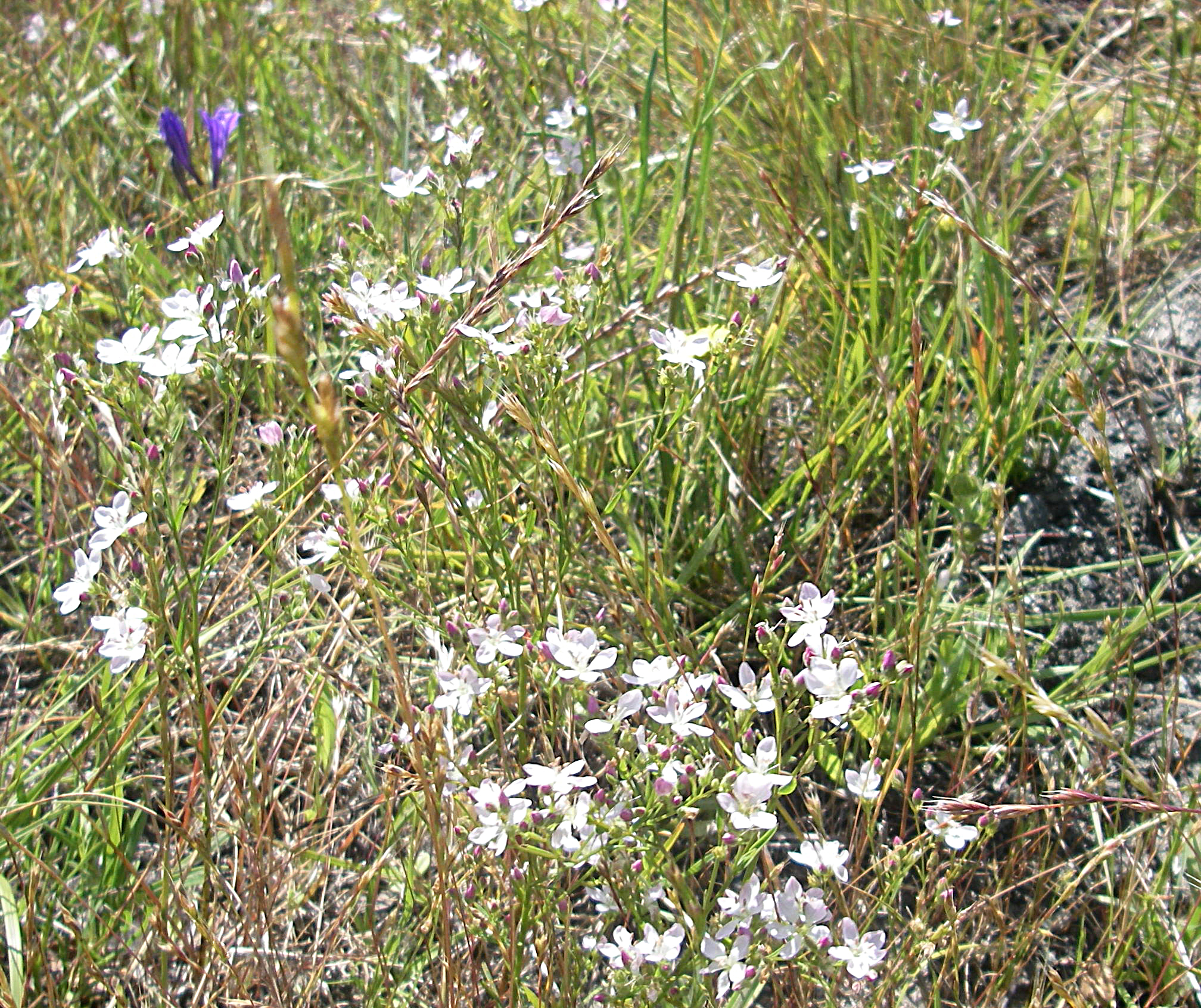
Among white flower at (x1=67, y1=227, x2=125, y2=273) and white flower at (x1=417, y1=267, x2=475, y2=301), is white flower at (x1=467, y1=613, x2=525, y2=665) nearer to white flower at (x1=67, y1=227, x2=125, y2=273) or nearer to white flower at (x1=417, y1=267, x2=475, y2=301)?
white flower at (x1=417, y1=267, x2=475, y2=301)

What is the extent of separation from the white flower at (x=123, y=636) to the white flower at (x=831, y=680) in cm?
99

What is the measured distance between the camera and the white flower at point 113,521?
5.46 feet

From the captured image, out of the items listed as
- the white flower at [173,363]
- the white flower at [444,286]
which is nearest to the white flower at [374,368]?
the white flower at [444,286]

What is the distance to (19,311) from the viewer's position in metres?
1.92

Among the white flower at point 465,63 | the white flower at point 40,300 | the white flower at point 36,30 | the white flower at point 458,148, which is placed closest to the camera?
the white flower at point 40,300

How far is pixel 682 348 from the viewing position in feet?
5.92

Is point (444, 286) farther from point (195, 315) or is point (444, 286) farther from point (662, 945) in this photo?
point (662, 945)

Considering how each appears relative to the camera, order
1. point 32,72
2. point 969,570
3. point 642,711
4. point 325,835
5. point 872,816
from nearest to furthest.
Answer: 1. point 872,816
2. point 642,711
3. point 325,835
4. point 969,570
5. point 32,72

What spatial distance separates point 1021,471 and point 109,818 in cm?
202

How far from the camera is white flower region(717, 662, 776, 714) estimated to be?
4.90ft

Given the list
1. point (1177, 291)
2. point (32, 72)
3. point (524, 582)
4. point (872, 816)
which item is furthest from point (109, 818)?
point (1177, 291)

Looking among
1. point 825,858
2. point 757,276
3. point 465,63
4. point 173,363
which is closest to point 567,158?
point 465,63

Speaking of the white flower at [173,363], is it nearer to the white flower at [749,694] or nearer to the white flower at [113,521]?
the white flower at [113,521]

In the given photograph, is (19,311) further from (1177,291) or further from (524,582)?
(1177,291)
